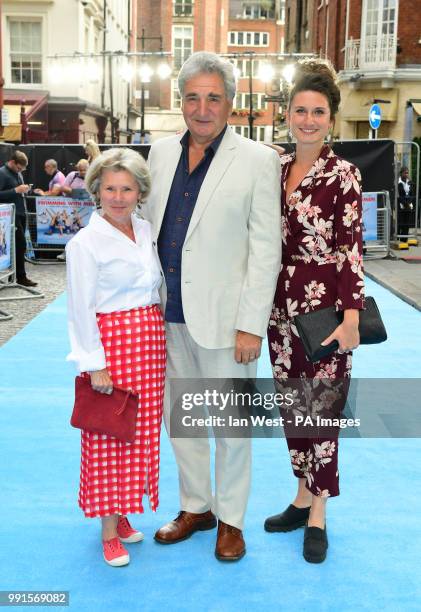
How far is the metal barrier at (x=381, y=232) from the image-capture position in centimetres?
1572

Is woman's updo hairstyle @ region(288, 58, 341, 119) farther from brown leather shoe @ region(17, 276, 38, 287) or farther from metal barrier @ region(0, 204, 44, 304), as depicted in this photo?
brown leather shoe @ region(17, 276, 38, 287)

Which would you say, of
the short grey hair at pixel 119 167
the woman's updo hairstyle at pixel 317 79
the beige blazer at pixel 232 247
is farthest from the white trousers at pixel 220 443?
the woman's updo hairstyle at pixel 317 79

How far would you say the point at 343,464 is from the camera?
4.86 m

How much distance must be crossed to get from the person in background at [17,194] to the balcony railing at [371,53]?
719 inches

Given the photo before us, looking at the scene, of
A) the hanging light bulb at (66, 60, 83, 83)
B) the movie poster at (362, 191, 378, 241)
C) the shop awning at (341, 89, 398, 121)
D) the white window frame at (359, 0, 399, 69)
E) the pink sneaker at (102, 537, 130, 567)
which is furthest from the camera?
the shop awning at (341, 89, 398, 121)

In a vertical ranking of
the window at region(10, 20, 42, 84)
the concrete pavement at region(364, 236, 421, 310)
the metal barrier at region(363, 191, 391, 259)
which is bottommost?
the concrete pavement at region(364, 236, 421, 310)

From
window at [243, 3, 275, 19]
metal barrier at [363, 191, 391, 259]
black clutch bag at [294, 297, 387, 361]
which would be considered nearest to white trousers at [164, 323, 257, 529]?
black clutch bag at [294, 297, 387, 361]

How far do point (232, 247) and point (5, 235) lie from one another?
7.06m

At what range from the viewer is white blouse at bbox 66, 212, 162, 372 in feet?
11.1

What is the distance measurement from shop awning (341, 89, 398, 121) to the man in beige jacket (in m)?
25.1

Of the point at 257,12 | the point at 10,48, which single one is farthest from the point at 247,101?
the point at 10,48

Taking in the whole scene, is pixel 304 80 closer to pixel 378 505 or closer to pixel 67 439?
pixel 378 505

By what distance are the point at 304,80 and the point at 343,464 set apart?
2.35 metres

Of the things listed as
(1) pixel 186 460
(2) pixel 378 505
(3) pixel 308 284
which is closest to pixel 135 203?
(3) pixel 308 284
